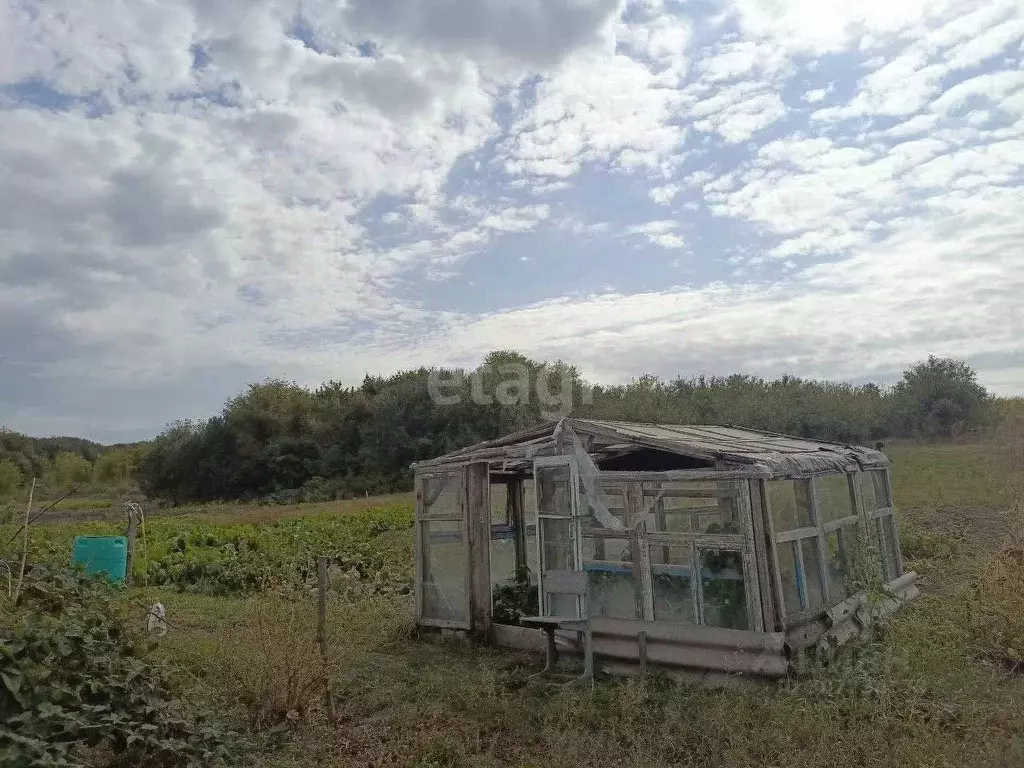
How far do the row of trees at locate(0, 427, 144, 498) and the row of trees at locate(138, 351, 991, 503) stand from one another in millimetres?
7476

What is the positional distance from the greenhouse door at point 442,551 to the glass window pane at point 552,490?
1.45m

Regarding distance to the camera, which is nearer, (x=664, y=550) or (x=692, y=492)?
(x=692, y=492)

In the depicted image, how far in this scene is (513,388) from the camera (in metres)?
41.8

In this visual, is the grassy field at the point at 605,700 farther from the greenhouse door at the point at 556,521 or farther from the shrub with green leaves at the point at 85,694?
the greenhouse door at the point at 556,521

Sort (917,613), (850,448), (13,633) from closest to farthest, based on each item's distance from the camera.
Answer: (13,633) → (917,613) → (850,448)

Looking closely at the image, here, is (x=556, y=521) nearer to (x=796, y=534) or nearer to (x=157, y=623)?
(x=796, y=534)

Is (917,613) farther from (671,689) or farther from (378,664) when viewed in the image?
(378,664)

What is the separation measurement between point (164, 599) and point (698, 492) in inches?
350

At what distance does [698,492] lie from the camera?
25.0 feet

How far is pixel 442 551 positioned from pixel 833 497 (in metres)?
5.06

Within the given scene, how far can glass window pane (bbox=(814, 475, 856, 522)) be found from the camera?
838 centimetres

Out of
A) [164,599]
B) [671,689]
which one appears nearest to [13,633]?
[671,689]

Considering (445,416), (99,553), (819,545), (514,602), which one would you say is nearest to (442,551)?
(514,602)

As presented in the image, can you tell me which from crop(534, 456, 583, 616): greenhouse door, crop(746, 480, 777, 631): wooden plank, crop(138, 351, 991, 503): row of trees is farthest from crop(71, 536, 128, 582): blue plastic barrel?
crop(138, 351, 991, 503): row of trees
